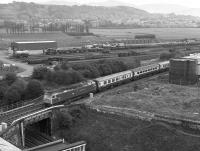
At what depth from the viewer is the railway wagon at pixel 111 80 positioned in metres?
30.1

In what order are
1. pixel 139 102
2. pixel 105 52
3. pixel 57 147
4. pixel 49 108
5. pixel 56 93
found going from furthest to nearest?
pixel 105 52 → pixel 139 102 → pixel 56 93 → pixel 49 108 → pixel 57 147

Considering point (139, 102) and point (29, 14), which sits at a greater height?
point (29, 14)

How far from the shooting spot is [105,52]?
2329 inches

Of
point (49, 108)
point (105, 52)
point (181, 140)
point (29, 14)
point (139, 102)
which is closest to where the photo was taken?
point (181, 140)

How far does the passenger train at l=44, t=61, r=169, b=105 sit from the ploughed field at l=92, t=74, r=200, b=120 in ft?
2.44

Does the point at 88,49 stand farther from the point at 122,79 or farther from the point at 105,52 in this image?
the point at 122,79

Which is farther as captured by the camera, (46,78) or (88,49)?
(88,49)

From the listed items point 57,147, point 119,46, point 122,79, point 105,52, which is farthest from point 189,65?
point 119,46

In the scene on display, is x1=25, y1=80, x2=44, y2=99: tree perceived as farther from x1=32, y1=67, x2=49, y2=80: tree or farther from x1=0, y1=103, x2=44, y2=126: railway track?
x1=32, y1=67, x2=49, y2=80: tree

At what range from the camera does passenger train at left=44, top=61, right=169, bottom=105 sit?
2512cm

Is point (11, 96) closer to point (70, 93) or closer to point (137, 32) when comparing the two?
point (70, 93)

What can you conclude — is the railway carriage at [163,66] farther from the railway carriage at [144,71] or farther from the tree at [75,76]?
the tree at [75,76]

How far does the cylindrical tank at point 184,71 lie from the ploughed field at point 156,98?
5.93 ft

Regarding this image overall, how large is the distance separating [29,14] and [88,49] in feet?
440
